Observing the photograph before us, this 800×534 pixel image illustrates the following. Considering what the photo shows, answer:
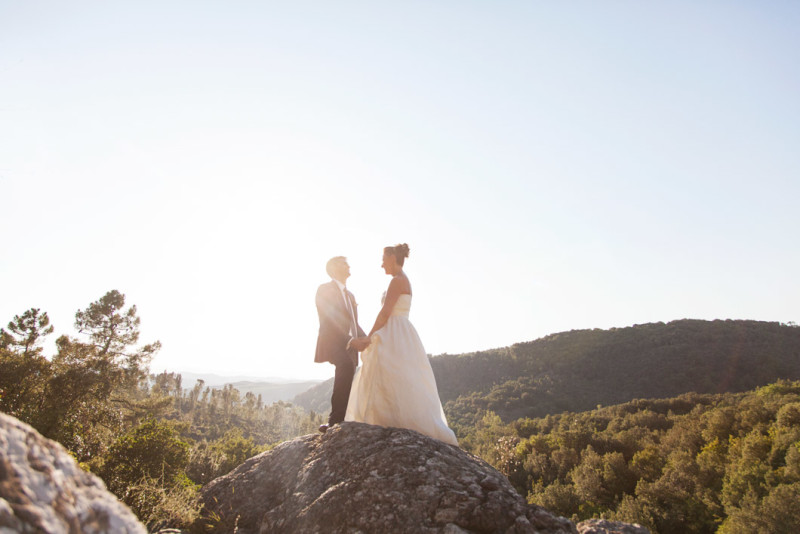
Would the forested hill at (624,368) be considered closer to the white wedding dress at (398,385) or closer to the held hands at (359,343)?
the white wedding dress at (398,385)

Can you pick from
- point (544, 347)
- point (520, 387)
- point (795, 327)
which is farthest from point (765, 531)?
point (795, 327)

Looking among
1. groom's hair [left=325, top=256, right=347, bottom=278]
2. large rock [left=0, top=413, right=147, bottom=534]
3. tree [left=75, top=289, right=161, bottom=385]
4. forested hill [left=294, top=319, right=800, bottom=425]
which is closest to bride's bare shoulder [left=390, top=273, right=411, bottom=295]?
groom's hair [left=325, top=256, right=347, bottom=278]

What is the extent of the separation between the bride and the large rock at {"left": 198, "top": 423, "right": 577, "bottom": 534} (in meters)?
0.61

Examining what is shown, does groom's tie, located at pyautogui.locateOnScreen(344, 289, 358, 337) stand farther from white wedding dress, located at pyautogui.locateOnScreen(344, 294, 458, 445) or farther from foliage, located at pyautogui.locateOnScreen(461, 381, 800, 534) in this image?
foliage, located at pyautogui.locateOnScreen(461, 381, 800, 534)

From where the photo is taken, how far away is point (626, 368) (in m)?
62.2

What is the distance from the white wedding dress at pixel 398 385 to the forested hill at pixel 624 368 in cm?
5354

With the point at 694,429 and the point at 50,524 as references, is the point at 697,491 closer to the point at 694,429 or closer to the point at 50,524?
the point at 694,429

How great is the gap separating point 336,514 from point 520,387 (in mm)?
65465

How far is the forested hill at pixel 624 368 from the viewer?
54.6m

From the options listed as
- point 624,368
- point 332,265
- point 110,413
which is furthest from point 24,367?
point 624,368

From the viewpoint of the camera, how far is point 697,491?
1550 cm

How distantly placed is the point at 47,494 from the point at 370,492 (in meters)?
3.21

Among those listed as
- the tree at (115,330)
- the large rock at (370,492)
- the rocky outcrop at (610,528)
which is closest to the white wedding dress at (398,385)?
the large rock at (370,492)

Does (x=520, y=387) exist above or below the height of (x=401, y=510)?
below
